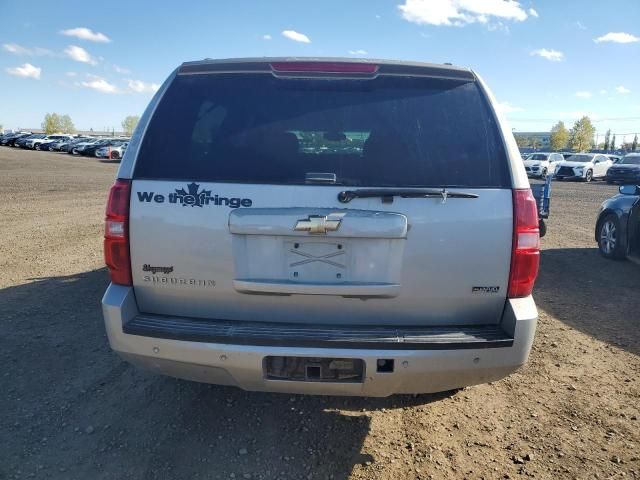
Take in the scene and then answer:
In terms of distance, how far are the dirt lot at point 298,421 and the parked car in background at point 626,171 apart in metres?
27.0

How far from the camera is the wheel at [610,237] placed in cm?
761

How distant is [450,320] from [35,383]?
300cm

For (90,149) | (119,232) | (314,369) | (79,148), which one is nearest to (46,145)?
(79,148)

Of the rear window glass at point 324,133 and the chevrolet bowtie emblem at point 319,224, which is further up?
the rear window glass at point 324,133

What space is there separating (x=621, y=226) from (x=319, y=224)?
278 inches

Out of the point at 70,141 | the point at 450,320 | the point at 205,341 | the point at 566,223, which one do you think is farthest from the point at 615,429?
the point at 70,141

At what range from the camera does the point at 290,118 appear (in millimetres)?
2598

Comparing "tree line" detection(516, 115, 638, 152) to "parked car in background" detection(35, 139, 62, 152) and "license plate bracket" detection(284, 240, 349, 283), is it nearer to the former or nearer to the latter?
"parked car in background" detection(35, 139, 62, 152)

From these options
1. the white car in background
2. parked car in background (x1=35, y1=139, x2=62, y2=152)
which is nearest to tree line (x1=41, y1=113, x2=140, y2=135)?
parked car in background (x1=35, y1=139, x2=62, y2=152)

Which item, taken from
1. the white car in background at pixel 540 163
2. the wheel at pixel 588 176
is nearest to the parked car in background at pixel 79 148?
the white car in background at pixel 540 163

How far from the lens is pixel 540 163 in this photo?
3291 cm

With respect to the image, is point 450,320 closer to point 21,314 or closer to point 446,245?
point 446,245

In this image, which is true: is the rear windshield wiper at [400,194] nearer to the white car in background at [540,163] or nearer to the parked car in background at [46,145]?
the white car in background at [540,163]

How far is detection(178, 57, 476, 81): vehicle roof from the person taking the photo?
2.59m
